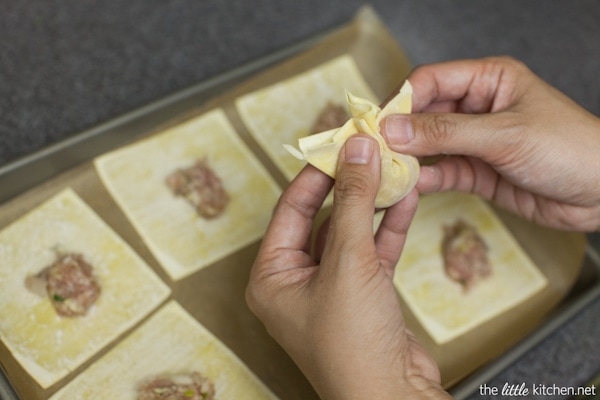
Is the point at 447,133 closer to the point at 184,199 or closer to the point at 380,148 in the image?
the point at 380,148

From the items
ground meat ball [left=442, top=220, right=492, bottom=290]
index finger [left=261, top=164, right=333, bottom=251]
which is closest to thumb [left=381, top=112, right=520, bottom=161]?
index finger [left=261, top=164, right=333, bottom=251]

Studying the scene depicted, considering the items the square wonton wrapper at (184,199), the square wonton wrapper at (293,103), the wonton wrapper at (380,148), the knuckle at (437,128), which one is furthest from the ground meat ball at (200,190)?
the knuckle at (437,128)

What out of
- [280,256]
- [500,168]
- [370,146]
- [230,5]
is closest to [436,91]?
[500,168]

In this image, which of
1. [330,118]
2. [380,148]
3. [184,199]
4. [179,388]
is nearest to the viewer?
[380,148]

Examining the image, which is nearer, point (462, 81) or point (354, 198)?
point (354, 198)

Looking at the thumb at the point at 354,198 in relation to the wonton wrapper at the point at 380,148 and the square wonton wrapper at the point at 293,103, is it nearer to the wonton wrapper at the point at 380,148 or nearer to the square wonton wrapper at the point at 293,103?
the wonton wrapper at the point at 380,148

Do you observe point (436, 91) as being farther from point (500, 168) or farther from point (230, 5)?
point (230, 5)

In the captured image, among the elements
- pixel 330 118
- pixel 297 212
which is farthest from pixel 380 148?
pixel 330 118

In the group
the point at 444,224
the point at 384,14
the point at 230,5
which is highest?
the point at 230,5
